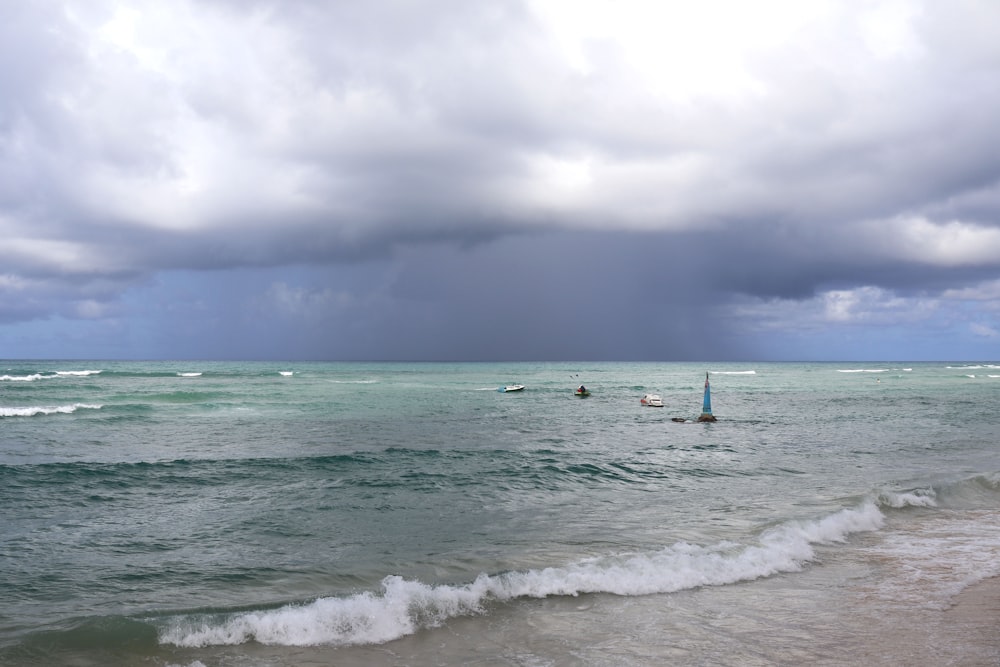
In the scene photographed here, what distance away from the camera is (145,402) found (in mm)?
48594

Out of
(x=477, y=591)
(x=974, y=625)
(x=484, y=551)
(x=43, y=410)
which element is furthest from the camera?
(x=43, y=410)

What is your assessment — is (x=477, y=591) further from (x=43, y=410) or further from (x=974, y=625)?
(x=43, y=410)

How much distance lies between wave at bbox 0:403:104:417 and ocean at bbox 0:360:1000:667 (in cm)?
942

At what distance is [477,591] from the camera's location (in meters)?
10.3

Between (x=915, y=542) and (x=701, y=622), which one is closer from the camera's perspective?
(x=701, y=622)

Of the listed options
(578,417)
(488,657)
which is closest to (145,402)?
(578,417)

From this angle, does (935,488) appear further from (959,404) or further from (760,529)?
(959,404)

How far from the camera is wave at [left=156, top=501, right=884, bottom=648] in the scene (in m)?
8.83

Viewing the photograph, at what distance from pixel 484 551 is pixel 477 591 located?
2.45 metres

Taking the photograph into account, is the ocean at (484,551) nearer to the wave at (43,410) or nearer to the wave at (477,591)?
the wave at (477,591)

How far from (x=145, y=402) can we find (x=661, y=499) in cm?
4275

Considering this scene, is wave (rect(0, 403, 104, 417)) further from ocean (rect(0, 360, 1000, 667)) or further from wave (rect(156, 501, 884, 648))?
wave (rect(156, 501, 884, 648))

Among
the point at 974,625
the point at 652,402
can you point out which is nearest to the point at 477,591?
the point at 974,625

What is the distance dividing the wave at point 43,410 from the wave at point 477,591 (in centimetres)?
3676
